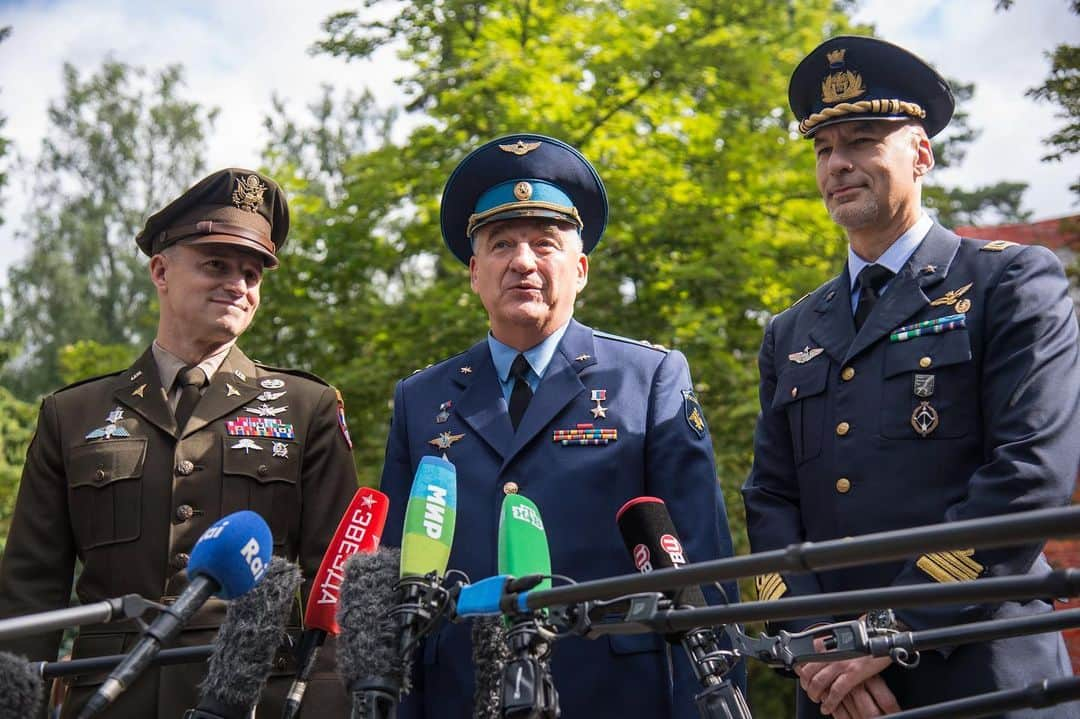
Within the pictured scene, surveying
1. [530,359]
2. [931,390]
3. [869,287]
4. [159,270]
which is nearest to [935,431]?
[931,390]

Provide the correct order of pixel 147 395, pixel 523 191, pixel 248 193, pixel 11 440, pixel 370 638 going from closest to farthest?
pixel 370 638 → pixel 523 191 → pixel 147 395 → pixel 248 193 → pixel 11 440

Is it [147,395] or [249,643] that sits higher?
[147,395]

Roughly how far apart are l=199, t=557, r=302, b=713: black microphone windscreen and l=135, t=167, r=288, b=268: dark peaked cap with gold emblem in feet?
6.57

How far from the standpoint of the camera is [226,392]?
174 inches

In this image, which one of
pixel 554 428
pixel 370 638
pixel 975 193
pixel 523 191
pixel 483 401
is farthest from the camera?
pixel 975 193

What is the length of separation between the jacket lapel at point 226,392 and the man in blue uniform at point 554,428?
0.69 metres

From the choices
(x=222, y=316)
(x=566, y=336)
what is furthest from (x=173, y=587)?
(x=566, y=336)

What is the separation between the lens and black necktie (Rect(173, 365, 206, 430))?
439 centimetres

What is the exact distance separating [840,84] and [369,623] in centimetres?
223

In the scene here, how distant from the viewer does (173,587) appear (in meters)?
4.08

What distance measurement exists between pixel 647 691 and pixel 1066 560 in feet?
16.5

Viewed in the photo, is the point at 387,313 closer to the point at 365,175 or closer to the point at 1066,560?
the point at 365,175

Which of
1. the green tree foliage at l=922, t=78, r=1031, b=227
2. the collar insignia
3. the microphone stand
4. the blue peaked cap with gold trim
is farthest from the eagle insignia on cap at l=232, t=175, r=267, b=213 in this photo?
the green tree foliage at l=922, t=78, r=1031, b=227

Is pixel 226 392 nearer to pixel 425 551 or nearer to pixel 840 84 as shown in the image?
pixel 425 551
